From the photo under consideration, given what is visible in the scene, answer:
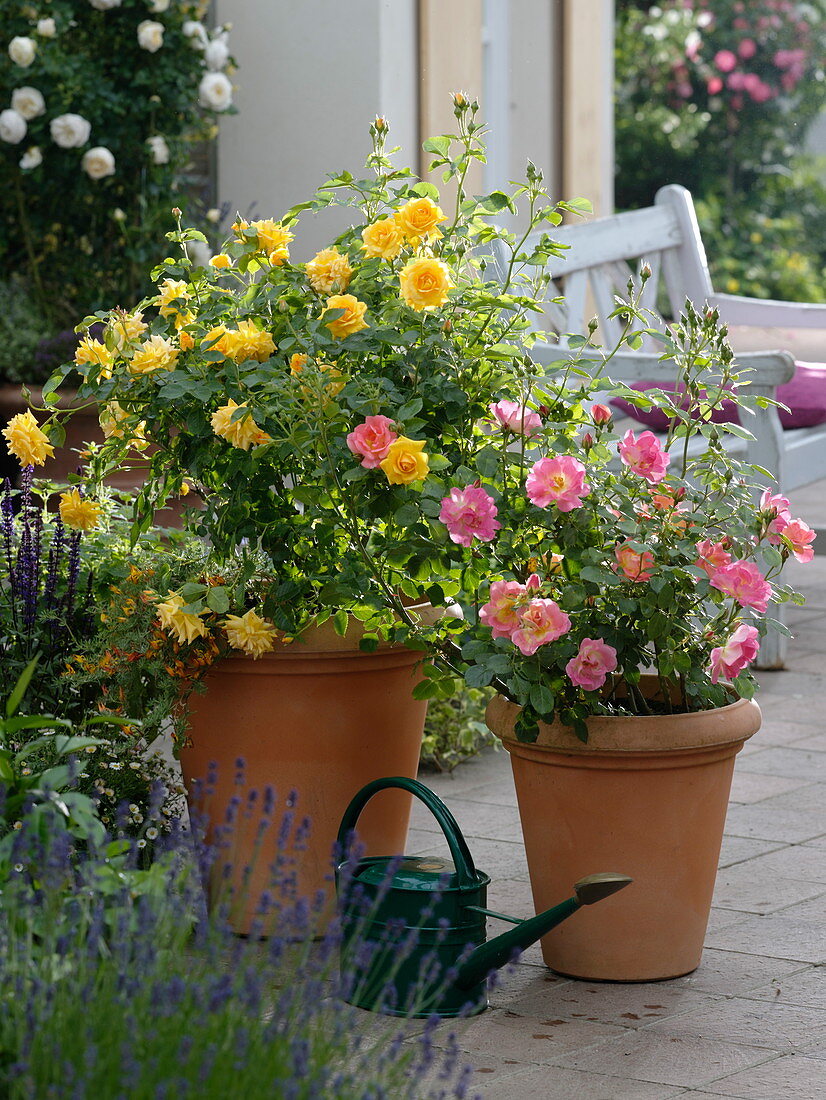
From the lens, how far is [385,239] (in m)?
2.51

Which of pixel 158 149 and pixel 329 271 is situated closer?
pixel 329 271

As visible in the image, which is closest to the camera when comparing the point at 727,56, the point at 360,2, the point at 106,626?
the point at 106,626

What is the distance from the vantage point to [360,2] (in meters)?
5.53

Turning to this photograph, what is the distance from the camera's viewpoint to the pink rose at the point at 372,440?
7.73 ft

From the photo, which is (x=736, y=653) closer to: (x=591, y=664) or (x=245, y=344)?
(x=591, y=664)

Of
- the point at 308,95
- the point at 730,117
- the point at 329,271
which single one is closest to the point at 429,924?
the point at 329,271

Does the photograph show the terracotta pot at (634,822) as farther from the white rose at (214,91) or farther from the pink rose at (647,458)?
the white rose at (214,91)

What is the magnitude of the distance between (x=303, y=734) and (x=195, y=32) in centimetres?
346

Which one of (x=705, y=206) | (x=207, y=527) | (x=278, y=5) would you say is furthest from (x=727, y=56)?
(x=207, y=527)

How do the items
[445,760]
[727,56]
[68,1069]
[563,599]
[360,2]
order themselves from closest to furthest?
[68,1069] < [563,599] < [445,760] < [360,2] < [727,56]

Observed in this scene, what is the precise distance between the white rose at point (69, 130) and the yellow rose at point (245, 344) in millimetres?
3064

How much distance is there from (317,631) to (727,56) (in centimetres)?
974

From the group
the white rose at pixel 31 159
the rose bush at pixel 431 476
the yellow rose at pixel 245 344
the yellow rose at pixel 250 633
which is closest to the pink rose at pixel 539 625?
the rose bush at pixel 431 476

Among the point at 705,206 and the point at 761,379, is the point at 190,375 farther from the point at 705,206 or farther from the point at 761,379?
the point at 705,206
